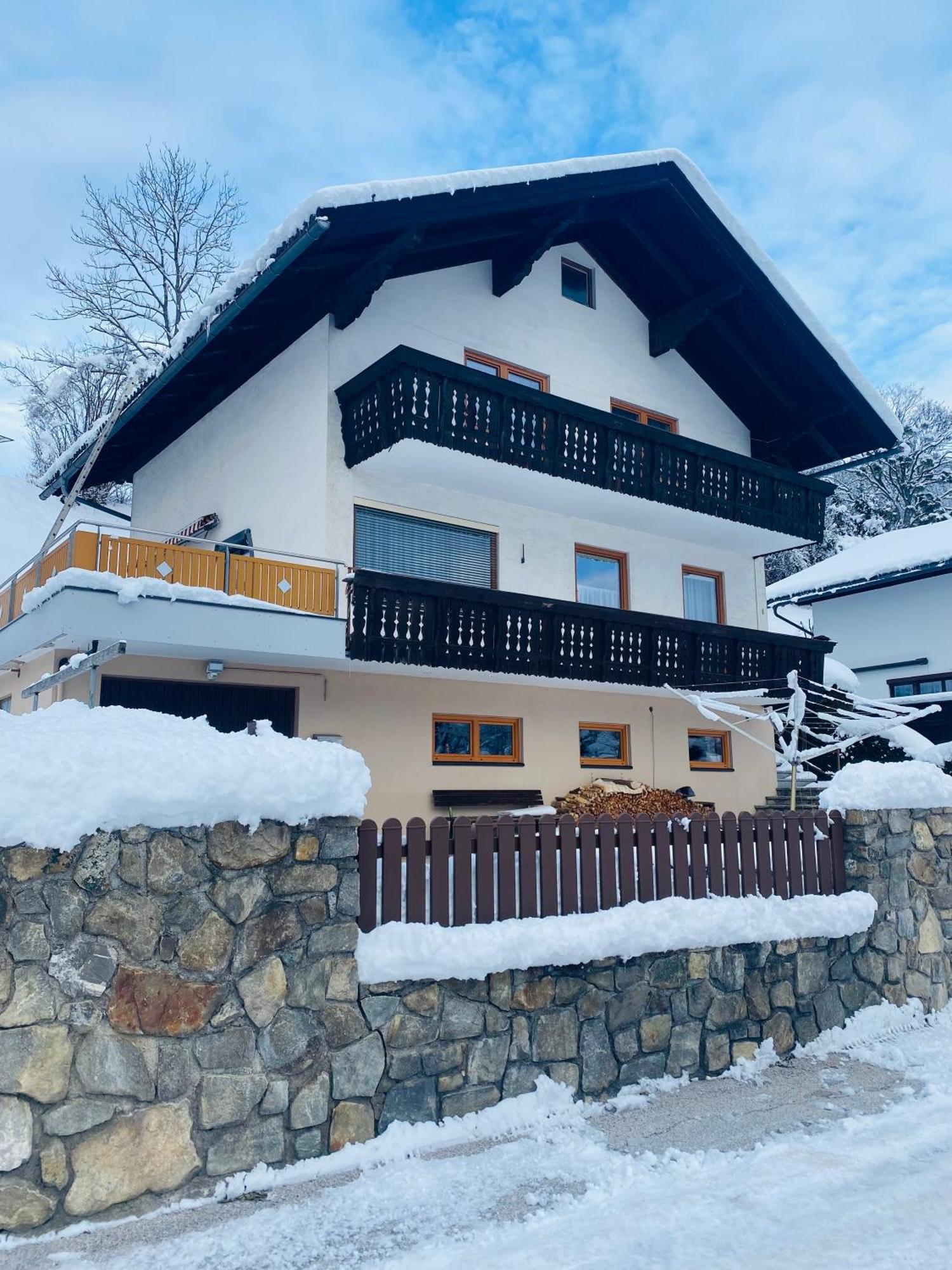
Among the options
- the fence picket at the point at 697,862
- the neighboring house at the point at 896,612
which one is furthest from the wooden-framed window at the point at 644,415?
the fence picket at the point at 697,862

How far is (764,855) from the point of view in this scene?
842cm

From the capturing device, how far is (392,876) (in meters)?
6.37

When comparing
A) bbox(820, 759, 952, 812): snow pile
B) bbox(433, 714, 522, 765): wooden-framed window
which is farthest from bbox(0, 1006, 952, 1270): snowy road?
bbox(433, 714, 522, 765): wooden-framed window

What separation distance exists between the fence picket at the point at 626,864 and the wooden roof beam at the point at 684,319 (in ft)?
42.9

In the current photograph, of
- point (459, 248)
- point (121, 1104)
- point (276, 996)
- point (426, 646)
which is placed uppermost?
point (459, 248)

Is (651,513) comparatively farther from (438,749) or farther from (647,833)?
(647,833)

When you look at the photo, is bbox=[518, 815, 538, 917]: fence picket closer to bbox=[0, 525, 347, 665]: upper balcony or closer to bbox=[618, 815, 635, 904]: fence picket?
bbox=[618, 815, 635, 904]: fence picket

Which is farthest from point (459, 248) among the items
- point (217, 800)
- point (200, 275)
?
point (200, 275)

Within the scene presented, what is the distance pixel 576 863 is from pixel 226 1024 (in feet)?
9.63

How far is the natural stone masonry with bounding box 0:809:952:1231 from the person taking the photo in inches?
194

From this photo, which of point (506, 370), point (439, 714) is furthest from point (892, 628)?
point (439, 714)

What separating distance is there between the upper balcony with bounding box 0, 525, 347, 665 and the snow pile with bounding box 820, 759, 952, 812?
6.29 m

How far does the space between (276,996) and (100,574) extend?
261 inches

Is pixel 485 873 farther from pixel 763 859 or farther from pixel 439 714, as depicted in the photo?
pixel 439 714
